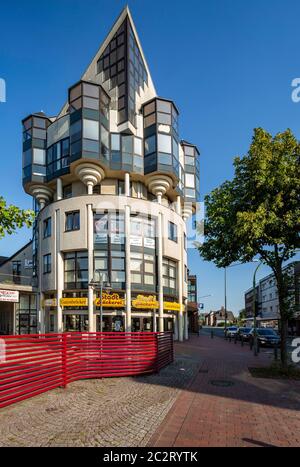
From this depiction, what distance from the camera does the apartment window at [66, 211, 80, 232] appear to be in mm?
30214

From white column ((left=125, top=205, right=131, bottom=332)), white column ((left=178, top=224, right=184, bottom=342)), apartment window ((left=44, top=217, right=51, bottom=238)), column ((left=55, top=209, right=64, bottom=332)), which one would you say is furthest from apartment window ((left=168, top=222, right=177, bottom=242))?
apartment window ((left=44, top=217, right=51, bottom=238))

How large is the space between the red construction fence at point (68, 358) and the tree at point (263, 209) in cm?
457

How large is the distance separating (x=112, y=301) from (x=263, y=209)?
60.0 feet

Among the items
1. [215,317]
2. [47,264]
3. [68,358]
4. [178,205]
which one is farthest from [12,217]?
[215,317]

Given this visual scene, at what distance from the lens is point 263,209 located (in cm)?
1285

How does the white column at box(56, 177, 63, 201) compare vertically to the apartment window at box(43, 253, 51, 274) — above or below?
above

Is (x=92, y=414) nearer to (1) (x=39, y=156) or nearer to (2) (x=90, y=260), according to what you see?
(2) (x=90, y=260)

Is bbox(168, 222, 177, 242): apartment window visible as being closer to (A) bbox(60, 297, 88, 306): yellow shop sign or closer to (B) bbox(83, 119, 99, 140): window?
(A) bbox(60, 297, 88, 306): yellow shop sign

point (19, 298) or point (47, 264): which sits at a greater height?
point (47, 264)

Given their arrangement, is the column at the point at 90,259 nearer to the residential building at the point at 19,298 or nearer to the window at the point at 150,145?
the residential building at the point at 19,298

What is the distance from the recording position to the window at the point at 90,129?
96.9ft

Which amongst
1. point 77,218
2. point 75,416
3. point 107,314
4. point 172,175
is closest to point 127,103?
point 172,175

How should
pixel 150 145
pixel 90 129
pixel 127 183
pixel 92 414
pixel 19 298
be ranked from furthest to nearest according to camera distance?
pixel 19 298 → pixel 150 145 → pixel 127 183 → pixel 90 129 → pixel 92 414

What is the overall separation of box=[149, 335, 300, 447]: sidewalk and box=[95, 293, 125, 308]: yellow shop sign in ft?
56.2
